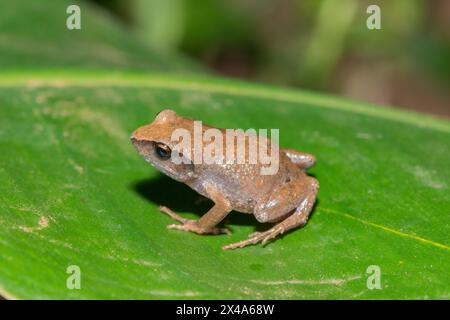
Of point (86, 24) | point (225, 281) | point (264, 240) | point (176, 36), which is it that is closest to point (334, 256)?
point (264, 240)

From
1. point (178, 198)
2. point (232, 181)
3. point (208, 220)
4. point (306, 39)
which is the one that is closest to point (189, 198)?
point (178, 198)

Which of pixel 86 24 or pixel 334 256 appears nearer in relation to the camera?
pixel 334 256

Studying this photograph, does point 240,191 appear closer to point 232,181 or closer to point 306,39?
point 232,181

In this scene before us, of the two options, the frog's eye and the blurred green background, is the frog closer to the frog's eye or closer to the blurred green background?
the frog's eye

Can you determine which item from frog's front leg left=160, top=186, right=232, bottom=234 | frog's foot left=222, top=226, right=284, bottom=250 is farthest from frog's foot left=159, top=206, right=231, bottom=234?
frog's foot left=222, top=226, right=284, bottom=250

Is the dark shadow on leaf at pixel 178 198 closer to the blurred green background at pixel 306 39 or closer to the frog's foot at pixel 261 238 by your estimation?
the frog's foot at pixel 261 238

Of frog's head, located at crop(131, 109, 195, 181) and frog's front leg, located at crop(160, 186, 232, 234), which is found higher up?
frog's head, located at crop(131, 109, 195, 181)

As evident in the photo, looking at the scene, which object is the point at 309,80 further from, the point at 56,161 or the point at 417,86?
the point at 56,161

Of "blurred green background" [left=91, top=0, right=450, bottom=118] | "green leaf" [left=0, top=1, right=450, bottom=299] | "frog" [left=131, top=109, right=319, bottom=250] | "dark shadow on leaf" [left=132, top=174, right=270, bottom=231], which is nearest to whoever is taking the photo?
"green leaf" [left=0, top=1, right=450, bottom=299]
